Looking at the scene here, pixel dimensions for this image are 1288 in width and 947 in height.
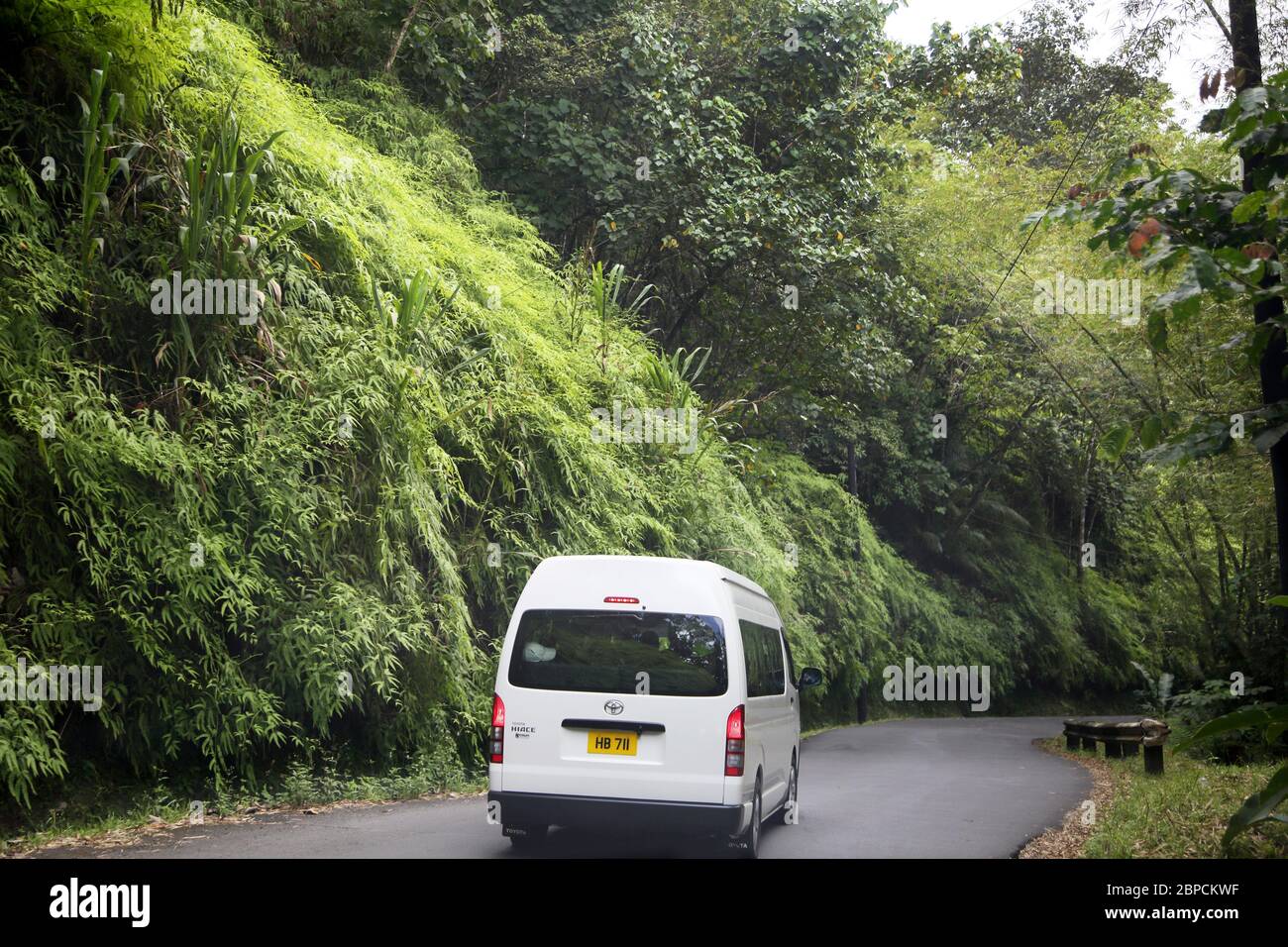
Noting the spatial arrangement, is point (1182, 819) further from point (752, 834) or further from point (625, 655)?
point (625, 655)

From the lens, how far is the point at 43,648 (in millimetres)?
7730

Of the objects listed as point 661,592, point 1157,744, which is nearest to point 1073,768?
point 1157,744

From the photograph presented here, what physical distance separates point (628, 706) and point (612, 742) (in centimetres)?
25

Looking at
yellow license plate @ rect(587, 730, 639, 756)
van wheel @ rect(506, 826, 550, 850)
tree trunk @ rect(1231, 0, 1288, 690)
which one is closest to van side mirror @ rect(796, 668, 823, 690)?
van wheel @ rect(506, 826, 550, 850)

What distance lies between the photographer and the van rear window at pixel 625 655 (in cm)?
730

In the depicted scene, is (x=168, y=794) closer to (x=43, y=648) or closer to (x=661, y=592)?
(x=43, y=648)

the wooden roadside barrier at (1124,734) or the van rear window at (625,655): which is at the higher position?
the van rear window at (625,655)

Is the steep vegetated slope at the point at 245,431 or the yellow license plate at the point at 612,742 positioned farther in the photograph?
the steep vegetated slope at the point at 245,431

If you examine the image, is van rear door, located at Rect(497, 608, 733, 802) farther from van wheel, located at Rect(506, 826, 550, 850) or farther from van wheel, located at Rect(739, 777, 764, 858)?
van wheel, located at Rect(506, 826, 550, 850)

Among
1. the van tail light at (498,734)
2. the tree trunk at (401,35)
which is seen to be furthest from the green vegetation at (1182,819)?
the tree trunk at (401,35)

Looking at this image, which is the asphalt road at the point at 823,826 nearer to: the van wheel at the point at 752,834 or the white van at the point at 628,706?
the van wheel at the point at 752,834

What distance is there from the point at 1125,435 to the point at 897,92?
669 inches

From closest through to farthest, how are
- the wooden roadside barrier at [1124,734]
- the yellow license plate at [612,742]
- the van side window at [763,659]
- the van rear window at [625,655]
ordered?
the yellow license plate at [612,742] → the van rear window at [625,655] → the van side window at [763,659] → the wooden roadside barrier at [1124,734]

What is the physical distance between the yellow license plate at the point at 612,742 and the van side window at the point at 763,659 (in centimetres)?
86
